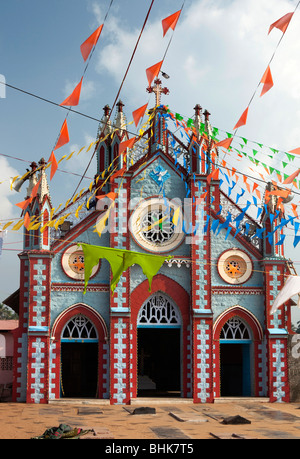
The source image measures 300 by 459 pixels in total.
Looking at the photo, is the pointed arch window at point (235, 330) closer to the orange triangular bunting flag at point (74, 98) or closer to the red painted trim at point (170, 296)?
the red painted trim at point (170, 296)

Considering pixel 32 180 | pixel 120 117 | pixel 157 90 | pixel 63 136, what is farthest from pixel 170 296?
pixel 63 136

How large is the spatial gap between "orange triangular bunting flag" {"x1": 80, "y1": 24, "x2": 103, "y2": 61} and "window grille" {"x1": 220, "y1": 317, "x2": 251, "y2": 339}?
19201 millimetres

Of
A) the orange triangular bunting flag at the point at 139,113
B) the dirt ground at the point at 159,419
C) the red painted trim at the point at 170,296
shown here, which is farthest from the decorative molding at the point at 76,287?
the orange triangular bunting flag at the point at 139,113

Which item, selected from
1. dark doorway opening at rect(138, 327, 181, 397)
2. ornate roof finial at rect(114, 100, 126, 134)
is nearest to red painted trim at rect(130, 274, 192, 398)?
dark doorway opening at rect(138, 327, 181, 397)

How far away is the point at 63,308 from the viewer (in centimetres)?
2945

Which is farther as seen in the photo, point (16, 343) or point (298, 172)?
point (16, 343)

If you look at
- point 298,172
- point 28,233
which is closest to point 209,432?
point 298,172

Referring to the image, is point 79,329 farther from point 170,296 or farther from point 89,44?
point 89,44

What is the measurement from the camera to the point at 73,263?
98.4 feet

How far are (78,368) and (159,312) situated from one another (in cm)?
673

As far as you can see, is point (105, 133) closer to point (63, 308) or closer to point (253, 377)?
point (63, 308)

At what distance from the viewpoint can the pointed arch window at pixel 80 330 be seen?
29.8m

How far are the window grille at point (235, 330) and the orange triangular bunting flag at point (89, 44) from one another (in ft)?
63.0

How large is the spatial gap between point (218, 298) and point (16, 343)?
384 inches
